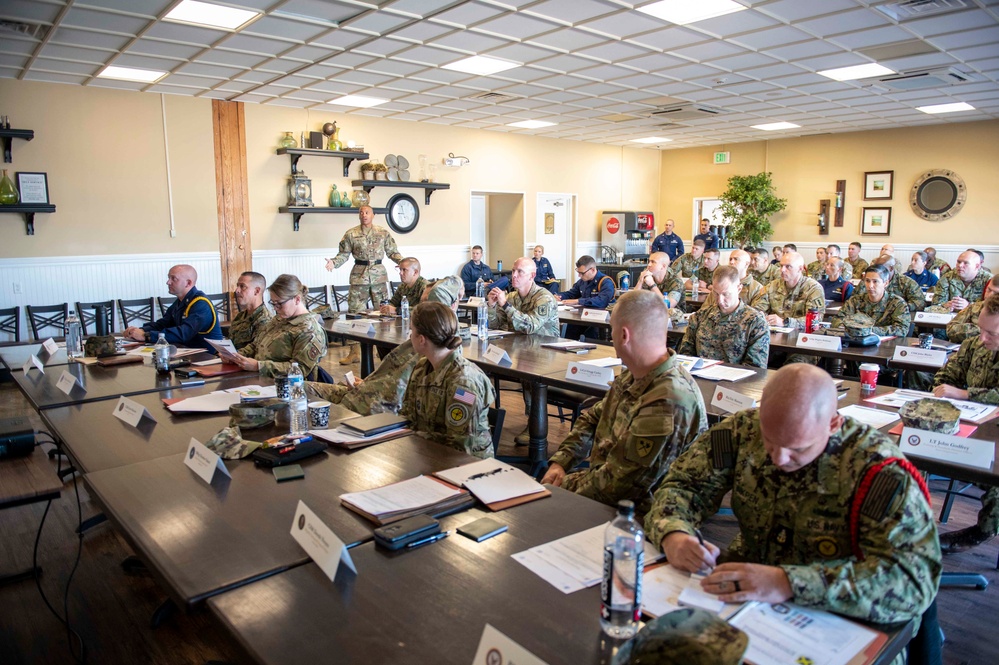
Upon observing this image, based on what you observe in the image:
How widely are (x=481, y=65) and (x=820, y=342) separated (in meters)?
4.43

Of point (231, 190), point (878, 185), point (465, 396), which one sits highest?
point (878, 185)

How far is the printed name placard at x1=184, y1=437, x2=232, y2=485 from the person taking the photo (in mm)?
2150

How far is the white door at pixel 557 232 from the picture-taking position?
1295 cm

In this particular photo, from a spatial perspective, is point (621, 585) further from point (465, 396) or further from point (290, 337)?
point (290, 337)

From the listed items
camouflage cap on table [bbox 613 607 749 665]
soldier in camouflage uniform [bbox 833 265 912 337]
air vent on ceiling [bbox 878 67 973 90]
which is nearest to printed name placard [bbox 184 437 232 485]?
camouflage cap on table [bbox 613 607 749 665]

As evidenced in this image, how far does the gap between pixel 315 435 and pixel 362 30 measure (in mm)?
4412

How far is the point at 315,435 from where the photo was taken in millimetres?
2580

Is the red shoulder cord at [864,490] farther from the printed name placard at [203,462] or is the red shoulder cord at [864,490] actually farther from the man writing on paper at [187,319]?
the man writing on paper at [187,319]

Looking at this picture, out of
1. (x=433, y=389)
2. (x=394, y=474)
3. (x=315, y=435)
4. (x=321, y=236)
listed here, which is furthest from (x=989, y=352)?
(x=321, y=236)

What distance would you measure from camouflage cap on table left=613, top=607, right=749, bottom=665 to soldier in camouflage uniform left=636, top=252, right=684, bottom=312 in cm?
582

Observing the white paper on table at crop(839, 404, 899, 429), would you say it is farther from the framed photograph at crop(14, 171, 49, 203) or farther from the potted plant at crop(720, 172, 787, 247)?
the potted plant at crop(720, 172, 787, 247)

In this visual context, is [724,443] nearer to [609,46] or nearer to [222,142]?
[609,46]

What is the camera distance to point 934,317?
6.18 metres

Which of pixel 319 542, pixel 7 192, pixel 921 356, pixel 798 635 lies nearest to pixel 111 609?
pixel 319 542
